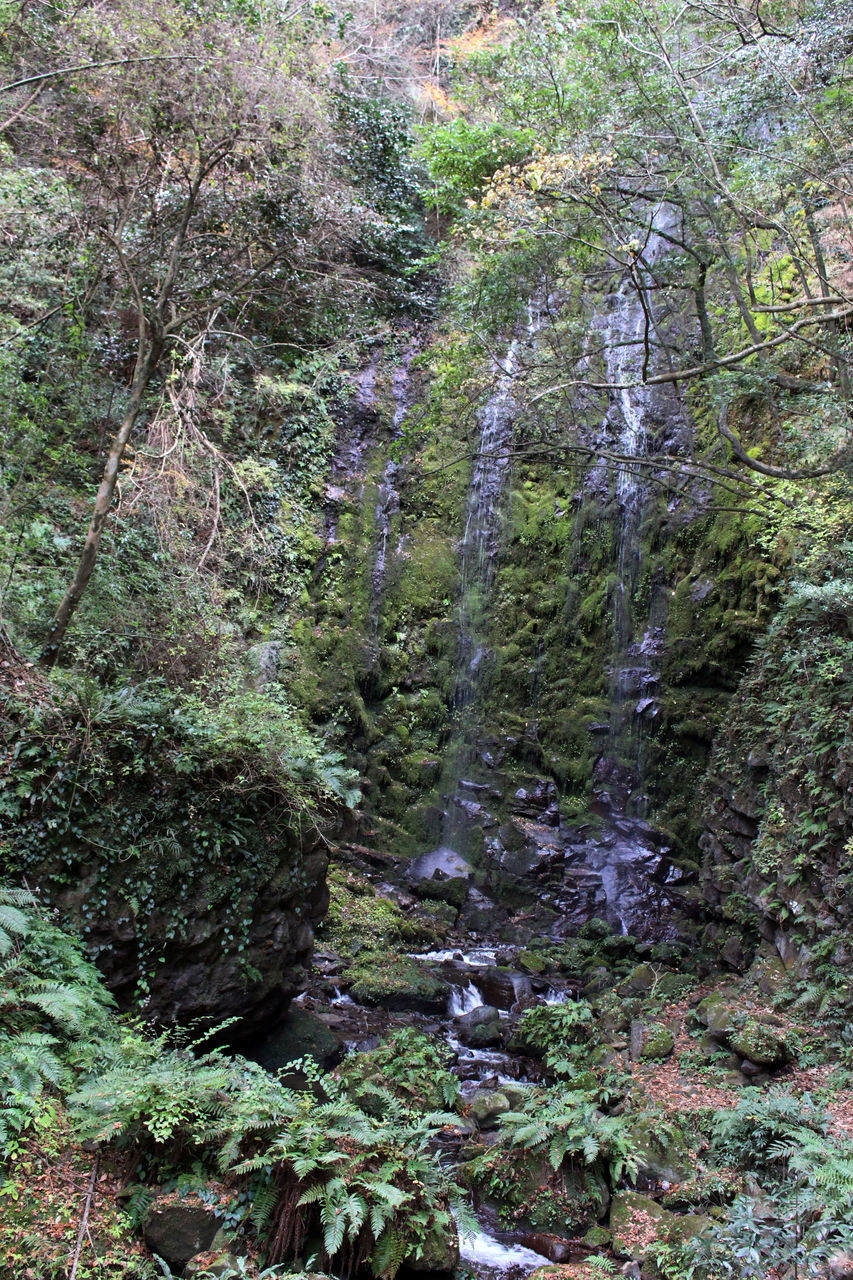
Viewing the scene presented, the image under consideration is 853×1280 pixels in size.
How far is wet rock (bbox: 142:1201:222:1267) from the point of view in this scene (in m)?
3.59

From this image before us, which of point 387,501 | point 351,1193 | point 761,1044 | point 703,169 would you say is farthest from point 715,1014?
point 387,501

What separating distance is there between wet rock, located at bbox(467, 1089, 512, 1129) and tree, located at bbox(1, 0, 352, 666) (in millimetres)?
5158

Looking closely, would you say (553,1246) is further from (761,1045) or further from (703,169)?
(703,169)

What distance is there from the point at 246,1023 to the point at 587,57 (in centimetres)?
1107

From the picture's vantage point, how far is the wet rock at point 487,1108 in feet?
19.4

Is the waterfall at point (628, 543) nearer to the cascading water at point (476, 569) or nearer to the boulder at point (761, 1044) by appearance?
the cascading water at point (476, 569)

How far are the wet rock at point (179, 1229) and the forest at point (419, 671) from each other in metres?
0.02

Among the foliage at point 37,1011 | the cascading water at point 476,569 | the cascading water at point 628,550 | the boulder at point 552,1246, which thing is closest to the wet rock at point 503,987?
the cascading water at point 476,569

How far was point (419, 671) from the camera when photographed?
1276cm

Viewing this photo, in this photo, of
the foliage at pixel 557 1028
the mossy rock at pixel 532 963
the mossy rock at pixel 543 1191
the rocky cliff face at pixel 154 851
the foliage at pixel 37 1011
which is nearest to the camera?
the foliage at pixel 37 1011

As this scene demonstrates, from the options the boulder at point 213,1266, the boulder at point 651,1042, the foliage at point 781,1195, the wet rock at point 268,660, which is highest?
the wet rock at point 268,660

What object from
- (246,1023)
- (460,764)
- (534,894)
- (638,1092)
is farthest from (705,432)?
(246,1023)

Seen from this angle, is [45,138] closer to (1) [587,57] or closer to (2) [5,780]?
(1) [587,57]

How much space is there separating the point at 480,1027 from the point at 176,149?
946cm
